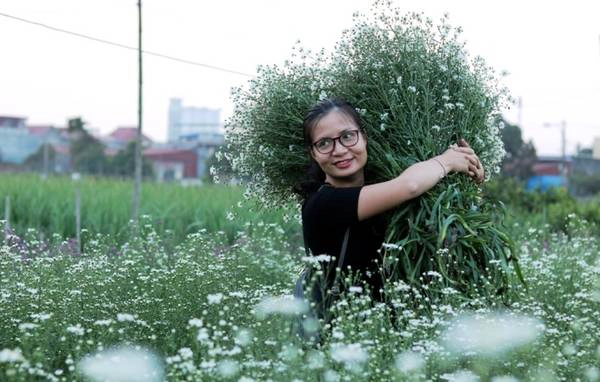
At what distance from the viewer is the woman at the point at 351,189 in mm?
3359

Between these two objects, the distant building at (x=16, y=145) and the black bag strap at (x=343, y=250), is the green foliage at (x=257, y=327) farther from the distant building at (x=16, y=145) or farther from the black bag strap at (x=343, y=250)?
the distant building at (x=16, y=145)

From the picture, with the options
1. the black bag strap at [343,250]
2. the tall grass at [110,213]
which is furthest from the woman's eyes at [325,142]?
the tall grass at [110,213]

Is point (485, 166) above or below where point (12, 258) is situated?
above

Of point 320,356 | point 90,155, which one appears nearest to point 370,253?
point 320,356

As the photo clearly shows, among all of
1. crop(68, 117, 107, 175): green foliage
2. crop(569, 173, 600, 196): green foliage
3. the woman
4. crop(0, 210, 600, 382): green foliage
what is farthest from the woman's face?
crop(569, 173, 600, 196): green foliage

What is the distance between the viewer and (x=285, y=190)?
4285 millimetres

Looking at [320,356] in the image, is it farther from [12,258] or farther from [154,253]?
[154,253]

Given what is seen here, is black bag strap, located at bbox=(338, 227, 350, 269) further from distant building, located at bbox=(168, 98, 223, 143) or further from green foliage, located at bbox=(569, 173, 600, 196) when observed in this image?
distant building, located at bbox=(168, 98, 223, 143)

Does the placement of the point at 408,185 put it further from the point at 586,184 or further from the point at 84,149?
the point at 84,149

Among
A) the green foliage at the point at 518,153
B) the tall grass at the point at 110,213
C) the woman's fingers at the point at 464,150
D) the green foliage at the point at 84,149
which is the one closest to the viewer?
the woman's fingers at the point at 464,150

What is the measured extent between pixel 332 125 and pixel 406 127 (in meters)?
0.48

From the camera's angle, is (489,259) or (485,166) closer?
(489,259)

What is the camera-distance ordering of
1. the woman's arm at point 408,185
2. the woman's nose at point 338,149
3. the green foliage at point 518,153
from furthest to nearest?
1. the green foliage at point 518,153
2. the woman's nose at point 338,149
3. the woman's arm at point 408,185

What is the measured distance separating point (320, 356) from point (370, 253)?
3.43ft
